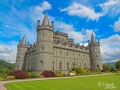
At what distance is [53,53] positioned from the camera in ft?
119

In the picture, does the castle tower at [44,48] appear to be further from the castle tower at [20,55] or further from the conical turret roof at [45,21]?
the castle tower at [20,55]

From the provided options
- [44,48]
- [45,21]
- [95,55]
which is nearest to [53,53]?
[44,48]

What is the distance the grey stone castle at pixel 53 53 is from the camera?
107ft

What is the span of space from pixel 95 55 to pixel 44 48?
27.8m

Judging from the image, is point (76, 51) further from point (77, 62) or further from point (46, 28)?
point (46, 28)

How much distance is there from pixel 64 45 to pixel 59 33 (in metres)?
8.29

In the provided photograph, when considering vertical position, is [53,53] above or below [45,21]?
below

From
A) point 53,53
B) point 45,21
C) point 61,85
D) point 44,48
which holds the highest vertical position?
point 45,21

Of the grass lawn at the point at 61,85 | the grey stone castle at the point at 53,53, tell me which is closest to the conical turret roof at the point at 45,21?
the grey stone castle at the point at 53,53

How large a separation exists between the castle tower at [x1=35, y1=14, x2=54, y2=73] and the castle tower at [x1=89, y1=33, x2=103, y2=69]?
81.7 ft

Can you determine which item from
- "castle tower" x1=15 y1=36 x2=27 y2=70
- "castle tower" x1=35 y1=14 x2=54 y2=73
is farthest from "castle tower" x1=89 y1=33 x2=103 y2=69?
"castle tower" x1=15 y1=36 x2=27 y2=70

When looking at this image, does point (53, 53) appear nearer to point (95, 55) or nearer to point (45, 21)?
point (45, 21)

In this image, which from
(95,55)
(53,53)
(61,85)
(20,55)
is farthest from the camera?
(95,55)

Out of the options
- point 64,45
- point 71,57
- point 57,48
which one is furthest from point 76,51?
point 57,48
